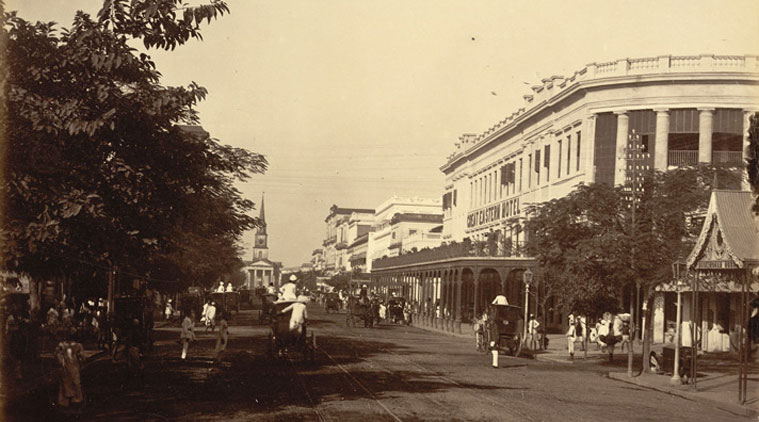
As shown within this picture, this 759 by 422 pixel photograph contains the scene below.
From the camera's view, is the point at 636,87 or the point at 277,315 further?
the point at 636,87

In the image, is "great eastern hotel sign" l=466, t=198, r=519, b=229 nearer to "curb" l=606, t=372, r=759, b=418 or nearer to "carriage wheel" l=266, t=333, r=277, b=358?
"curb" l=606, t=372, r=759, b=418

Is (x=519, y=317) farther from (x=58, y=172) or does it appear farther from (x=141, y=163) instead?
(x=58, y=172)

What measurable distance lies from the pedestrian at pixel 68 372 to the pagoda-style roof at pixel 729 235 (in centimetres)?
1367

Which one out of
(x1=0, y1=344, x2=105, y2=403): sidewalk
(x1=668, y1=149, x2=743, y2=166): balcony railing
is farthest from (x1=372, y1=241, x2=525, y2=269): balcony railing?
(x1=0, y1=344, x2=105, y2=403): sidewalk

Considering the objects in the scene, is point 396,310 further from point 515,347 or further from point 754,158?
point 754,158

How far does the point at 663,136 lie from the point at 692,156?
1900 mm

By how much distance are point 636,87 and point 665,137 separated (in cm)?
337

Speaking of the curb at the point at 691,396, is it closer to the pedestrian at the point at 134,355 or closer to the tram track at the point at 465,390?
the tram track at the point at 465,390

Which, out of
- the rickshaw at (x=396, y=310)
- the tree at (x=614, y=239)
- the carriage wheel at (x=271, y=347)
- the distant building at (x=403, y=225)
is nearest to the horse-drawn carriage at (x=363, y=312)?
the rickshaw at (x=396, y=310)

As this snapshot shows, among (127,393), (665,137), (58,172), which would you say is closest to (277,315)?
(127,393)

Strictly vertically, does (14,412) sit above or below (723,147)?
below

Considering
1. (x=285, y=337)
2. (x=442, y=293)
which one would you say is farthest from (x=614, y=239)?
(x=442, y=293)

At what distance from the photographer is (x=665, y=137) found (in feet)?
162

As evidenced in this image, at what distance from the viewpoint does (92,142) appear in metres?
16.6
